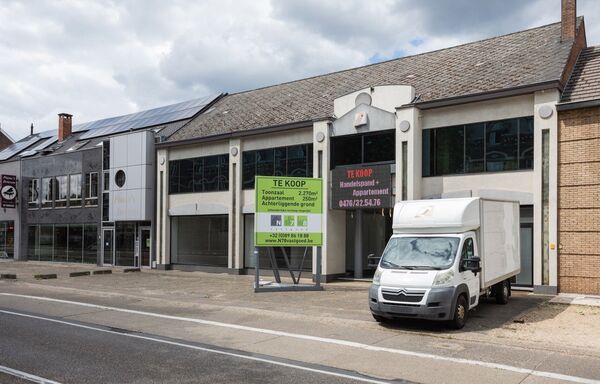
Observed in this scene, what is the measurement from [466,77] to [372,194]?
18.0 feet

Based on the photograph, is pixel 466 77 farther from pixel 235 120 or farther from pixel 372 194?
pixel 235 120

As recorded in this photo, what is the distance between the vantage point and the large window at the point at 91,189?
30.9m

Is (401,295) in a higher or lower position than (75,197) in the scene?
lower

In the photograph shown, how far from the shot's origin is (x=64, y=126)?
3791 centimetres

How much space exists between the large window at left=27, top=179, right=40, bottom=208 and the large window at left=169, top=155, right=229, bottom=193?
12.5 metres

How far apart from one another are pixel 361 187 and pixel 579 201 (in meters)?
7.37

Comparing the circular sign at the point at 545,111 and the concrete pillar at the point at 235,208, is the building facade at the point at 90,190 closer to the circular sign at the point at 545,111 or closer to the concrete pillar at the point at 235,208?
the concrete pillar at the point at 235,208

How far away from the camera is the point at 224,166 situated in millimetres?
25516

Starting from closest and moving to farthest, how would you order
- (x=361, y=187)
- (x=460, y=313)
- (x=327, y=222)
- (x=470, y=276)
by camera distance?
(x=460, y=313)
(x=470, y=276)
(x=361, y=187)
(x=327, y=222)

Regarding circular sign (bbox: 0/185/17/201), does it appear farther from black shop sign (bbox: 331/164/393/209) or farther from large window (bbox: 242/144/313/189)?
black shop sign (bbox: 331/164/393/209)

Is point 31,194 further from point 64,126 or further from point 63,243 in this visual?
point 64,126

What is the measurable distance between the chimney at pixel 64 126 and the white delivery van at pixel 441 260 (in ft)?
103

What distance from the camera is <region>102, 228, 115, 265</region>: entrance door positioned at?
30.0 meters

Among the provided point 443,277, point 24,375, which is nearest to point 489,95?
point 443,277
